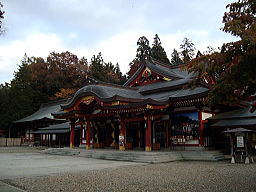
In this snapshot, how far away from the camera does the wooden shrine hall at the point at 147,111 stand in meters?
17.1

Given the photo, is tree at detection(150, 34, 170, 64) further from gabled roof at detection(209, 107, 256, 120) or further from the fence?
gabled roof at detection(209, 107, 256, 120)

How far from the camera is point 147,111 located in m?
17.3

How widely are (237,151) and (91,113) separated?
11532 mm

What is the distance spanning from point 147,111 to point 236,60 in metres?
10.9

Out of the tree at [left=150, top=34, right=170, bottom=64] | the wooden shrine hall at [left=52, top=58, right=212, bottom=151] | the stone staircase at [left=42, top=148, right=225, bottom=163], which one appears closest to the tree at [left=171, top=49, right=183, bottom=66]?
the tree at [left=150, top=34, right=170, bottom=64]

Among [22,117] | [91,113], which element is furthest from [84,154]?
[22,117]

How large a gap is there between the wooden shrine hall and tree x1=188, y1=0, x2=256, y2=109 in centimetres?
797

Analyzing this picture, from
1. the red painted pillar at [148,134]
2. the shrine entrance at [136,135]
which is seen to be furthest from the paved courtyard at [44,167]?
the shrine entrance at [136,135]

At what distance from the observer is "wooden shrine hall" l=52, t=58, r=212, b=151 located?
56.2 ft

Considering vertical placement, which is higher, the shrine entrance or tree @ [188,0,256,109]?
tree @ [188,0,256,109]

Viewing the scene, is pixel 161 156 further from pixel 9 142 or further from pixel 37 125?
pixel 37 125

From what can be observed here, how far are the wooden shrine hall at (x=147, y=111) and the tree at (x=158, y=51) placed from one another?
29.5m

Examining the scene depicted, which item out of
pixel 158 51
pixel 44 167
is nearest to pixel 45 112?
pixel 158 51

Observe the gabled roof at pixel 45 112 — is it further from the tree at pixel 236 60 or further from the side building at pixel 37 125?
the tree at pixel 236 60
